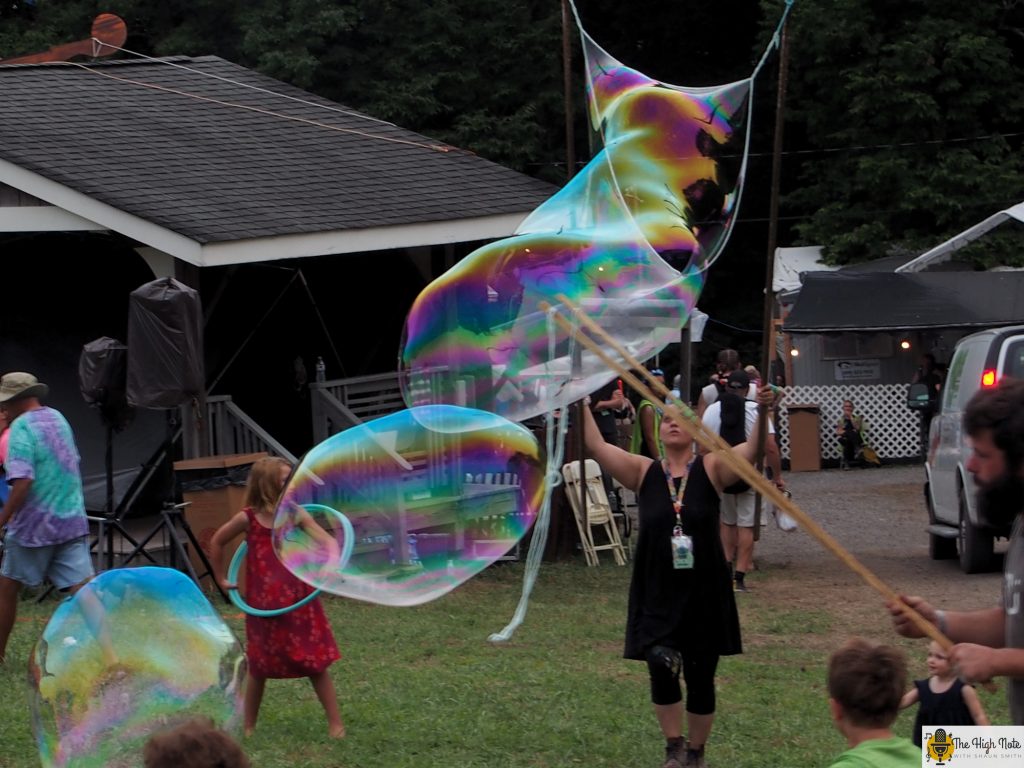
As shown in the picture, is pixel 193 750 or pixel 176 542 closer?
pixel 193 750

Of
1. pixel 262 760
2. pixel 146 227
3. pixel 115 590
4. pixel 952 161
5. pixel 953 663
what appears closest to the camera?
pixel 953 663

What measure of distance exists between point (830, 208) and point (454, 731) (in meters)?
26.5

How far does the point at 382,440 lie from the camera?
266 inches

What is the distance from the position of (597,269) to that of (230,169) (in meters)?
7.79

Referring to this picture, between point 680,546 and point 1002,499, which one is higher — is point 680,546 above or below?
below

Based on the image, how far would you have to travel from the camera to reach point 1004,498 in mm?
3775

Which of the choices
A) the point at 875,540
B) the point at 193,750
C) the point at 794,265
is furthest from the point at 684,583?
the point at 794,265

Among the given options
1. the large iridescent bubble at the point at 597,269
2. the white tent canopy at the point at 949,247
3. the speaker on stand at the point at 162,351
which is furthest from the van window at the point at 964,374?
the white tent canopy at the point at 949,247

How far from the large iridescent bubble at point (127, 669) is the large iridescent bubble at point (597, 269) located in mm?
1894

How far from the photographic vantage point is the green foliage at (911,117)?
31.2 m

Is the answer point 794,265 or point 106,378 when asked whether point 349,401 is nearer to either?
point 106,378

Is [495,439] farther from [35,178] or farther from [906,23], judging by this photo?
[906,23]

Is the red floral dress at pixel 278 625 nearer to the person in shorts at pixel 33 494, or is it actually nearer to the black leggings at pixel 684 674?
the black leggings at pixel 684 674

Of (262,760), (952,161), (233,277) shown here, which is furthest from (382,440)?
(952,161)
